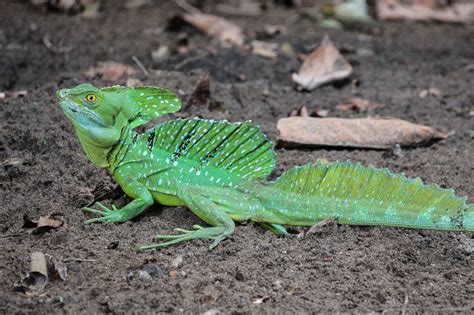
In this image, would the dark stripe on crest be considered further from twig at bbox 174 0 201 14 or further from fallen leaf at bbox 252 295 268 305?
twig at bbox 174 0 201 14

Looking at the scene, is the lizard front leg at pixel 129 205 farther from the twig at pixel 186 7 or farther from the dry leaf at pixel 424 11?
the dry leaf at pixel 424 11

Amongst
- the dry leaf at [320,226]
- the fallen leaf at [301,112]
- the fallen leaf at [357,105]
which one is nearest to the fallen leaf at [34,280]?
the dry leaf at [320,226]

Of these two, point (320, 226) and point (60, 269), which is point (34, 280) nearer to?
point (60, 269)

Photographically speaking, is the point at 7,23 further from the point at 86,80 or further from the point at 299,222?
the point at 299,222

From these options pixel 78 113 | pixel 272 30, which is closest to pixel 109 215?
pixel 78 113

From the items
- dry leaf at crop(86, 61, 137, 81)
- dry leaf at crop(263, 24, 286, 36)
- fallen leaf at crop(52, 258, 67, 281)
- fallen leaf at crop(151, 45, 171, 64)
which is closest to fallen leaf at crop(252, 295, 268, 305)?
fallen leaf at crop(52, 258, 67, 281)

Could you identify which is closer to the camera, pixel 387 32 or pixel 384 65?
pixel 384 65

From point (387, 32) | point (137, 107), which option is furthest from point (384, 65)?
point (137, 107)
